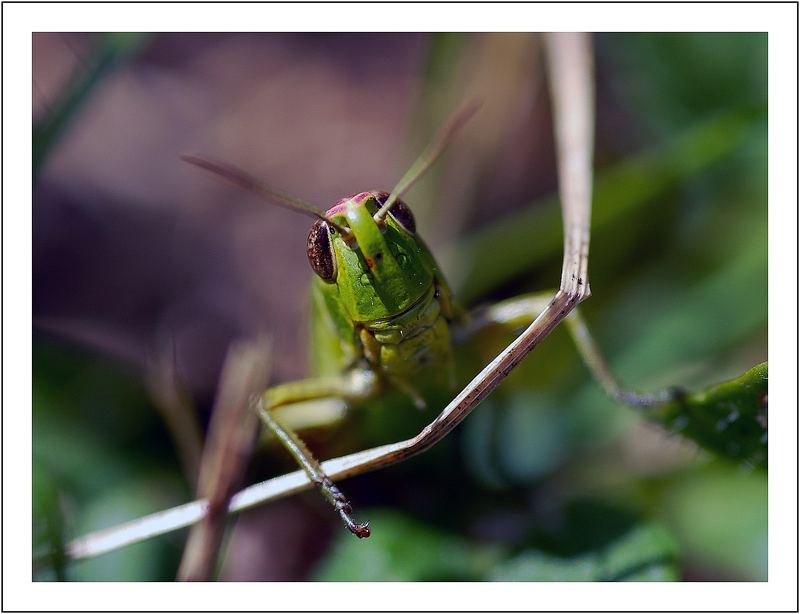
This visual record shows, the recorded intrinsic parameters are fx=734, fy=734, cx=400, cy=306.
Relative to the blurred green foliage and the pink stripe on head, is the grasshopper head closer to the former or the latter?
the pink stripe on head

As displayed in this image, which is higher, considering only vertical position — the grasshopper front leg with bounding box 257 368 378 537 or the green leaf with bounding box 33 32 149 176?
the green leaf with bounding box 33 32 149 176

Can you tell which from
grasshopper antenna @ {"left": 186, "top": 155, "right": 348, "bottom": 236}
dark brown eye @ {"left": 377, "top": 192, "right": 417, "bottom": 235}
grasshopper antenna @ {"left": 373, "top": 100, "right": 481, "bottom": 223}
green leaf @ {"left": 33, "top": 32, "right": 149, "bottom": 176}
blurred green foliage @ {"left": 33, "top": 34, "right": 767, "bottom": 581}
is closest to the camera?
grasshopper antenna @ {"left": 186, "top": 155, "right": 348, "bottom": 236}

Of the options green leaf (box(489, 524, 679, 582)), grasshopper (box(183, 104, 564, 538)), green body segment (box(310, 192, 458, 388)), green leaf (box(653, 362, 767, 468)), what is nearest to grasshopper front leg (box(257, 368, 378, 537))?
grasshopper (box(183, 104, 564, 538))

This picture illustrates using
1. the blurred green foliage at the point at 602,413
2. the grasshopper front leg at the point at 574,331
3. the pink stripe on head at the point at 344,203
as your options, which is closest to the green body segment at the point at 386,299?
the pink stripe on head at the point at 344,203

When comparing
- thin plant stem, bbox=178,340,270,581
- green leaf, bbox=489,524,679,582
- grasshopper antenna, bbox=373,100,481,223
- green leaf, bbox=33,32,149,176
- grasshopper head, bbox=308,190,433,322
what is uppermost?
green leaf, bbox=33,32,149,176

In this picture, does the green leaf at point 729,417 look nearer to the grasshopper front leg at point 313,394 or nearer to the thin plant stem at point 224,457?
the grasshopper front leg at point 313,394

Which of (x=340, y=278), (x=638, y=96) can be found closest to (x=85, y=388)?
(x=340, y=278)

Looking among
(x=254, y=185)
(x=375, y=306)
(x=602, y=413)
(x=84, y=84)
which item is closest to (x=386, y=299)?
(x=375, y=306)

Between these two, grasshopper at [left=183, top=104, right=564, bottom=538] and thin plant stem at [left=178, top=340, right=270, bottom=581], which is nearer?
grasshopper at [left=183, top=104, right=564, bottom=538]
